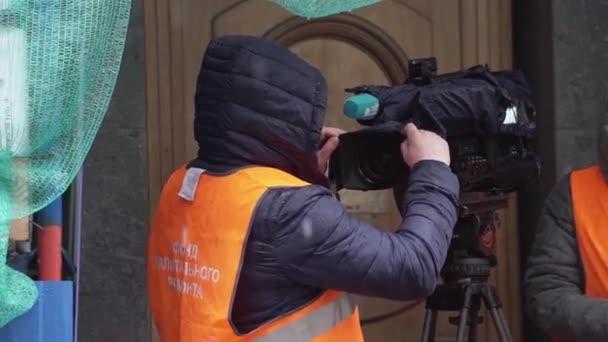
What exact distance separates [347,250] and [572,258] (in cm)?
102

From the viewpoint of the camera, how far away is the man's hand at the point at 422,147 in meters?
2.15

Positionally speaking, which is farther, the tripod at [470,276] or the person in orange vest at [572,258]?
the tripod at [470,276]

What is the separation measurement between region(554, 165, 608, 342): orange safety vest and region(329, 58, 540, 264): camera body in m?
0.14

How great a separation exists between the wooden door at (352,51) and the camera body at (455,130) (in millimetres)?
1168

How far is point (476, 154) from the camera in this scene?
102 inches

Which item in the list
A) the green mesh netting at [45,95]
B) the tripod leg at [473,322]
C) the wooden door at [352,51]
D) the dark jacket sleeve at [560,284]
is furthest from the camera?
the wooden door at [352,51]

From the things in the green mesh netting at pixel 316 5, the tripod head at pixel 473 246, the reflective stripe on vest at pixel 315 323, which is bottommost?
the reflective stripe on vest at pixel 315 323

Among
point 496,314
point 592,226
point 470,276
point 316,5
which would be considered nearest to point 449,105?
point 316,5

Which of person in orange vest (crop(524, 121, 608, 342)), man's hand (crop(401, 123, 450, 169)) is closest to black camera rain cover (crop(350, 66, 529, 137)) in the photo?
man's hand (crop(401, 123, 450, 169))

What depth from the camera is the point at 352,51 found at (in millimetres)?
3893

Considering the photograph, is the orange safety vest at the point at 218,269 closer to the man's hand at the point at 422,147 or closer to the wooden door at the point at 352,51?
the man's hand at the point at 422,147

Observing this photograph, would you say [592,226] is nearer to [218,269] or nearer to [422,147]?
[422,147]

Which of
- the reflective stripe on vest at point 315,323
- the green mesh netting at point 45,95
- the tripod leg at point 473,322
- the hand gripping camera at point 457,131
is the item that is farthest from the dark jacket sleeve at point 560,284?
the green mesh netting at point 45,95

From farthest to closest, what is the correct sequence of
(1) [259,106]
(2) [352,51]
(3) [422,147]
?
(2) [352,51]
(3) [422,147]
(1) [259,106]
